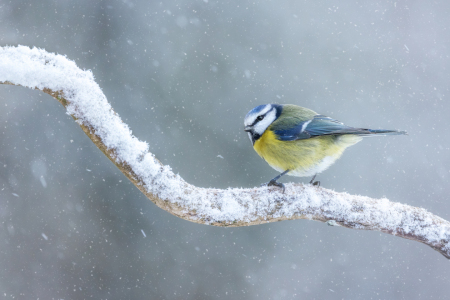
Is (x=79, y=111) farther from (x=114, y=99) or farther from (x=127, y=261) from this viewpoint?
(x=127, y=261)

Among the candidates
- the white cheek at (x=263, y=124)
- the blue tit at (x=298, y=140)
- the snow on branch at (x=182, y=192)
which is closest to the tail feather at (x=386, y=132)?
the blue tit at (x=298, y=140)

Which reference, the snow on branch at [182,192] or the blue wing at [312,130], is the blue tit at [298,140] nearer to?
the blue wing at [312,130]

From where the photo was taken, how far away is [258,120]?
7.28 ft

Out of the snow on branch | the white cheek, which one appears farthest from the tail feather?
the white cheek

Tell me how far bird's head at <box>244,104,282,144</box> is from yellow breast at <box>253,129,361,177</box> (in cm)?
5

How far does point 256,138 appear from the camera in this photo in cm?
224

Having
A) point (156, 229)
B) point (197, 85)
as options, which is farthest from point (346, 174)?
point (156, 229)

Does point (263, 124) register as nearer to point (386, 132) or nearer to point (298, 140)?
point (298, 140)

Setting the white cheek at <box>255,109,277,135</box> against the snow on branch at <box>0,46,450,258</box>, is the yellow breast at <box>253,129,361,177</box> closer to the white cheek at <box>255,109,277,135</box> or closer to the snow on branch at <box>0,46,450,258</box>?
the white cheek at <box>255,109,277,135</box>

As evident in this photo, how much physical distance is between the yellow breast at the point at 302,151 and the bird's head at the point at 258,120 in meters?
0.05

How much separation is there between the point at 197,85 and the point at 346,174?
7.90ft

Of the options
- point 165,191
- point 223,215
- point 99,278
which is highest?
point 99,278

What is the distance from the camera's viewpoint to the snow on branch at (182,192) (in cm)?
149

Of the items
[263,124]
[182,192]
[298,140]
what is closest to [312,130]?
[298,140]
